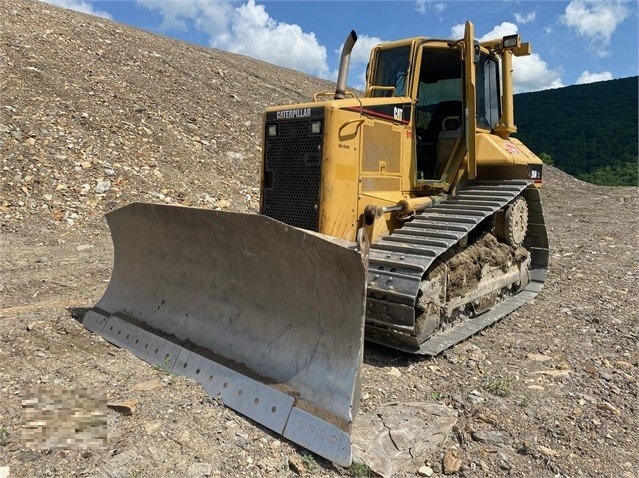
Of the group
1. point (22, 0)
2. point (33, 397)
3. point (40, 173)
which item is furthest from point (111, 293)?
point (22, 0)

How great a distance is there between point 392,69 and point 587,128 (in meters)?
34.1

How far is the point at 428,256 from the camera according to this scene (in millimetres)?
4336

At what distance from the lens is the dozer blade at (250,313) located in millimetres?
3309

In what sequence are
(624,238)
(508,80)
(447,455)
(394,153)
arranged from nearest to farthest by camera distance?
(447,455), (394,153), (508,80), (624,238)

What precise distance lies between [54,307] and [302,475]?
3466 mm

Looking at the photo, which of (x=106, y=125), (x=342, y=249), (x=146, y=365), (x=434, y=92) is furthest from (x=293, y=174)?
(x=106, y=125)

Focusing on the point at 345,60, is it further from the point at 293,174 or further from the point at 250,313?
the point at 250,313

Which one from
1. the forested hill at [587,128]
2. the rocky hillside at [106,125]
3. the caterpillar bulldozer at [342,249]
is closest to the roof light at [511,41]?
the caterpillar bulldozer at [342,249]

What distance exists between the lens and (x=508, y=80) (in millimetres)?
6289

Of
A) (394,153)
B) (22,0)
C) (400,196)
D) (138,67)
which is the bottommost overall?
(400,196)

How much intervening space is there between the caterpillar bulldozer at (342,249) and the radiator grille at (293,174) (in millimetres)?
13

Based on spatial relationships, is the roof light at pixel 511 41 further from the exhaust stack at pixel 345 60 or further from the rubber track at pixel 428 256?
the exhaust stack at pixel 345 60

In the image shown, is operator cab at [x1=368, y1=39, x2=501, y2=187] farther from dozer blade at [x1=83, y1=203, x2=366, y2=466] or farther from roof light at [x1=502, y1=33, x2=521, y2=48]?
dozer blade at [x1=83, y1=203, x2=366, y2=466]

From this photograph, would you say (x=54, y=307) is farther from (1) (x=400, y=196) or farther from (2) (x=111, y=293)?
(1) (x=400, y=196)
